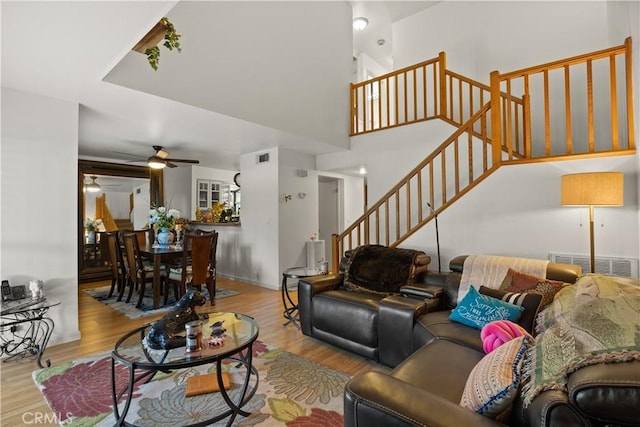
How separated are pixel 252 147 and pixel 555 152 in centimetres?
463

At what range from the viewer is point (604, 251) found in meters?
2.59

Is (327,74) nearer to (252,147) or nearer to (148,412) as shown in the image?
(252,147)

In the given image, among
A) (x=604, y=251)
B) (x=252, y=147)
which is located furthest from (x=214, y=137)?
(x=604, y=251)

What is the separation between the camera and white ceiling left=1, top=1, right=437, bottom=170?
1.96 m

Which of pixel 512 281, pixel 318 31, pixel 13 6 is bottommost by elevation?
pixel 512 281

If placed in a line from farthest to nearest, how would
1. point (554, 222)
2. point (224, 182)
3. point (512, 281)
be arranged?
point (224, 182)
point (554, 222)
point (512, 281)

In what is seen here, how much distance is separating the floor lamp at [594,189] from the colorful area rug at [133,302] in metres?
4.39

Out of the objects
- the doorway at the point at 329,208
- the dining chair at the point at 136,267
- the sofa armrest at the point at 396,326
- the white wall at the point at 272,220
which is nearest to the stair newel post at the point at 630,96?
the sofa armrest at the point at 396,326

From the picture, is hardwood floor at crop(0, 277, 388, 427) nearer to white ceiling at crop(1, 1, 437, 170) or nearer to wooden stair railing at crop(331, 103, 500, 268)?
wooden stair railing at crop(331, 103, 500, 268)

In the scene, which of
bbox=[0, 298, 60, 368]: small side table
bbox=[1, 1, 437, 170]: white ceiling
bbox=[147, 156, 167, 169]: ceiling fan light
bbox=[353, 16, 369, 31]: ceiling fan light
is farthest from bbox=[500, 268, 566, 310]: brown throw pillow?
bbox=[353, 16, 369, 31]: ceiling fan light

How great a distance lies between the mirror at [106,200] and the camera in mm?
5816

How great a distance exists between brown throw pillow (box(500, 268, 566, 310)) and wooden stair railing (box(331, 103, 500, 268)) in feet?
3.89

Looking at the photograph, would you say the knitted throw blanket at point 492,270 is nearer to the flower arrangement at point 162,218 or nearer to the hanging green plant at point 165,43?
the hanging green plant at point 165,43

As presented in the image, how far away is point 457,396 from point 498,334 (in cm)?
50
